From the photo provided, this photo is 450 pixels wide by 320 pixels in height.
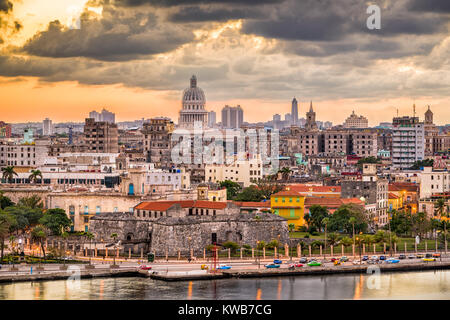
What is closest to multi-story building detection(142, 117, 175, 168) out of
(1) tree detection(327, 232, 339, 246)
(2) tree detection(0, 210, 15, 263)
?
(2) tree detection(0, 210, 15, 263)

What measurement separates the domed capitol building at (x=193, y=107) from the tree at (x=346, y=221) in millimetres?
109199

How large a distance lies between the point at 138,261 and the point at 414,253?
17.0m

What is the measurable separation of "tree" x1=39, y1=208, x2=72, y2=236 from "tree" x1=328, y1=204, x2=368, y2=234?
17.5m

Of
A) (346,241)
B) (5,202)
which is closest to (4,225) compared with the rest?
(5,202)

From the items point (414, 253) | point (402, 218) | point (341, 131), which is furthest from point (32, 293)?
point (341, 131)

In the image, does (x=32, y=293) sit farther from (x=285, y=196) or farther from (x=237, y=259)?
(x=285, y=196)

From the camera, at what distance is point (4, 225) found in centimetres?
5906

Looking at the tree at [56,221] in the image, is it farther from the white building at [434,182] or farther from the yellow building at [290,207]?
the white building at [434,182]

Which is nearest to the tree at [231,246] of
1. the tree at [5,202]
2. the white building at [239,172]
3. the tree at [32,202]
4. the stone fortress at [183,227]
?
the stone fortress at [183,227]

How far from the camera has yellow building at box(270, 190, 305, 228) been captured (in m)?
70.2

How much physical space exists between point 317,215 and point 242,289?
18.7 metres

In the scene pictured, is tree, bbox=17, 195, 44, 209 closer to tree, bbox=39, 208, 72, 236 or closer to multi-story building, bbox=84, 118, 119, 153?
tree, bbox=39, 208, 72, 236

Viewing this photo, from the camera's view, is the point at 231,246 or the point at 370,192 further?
the point at 370,192

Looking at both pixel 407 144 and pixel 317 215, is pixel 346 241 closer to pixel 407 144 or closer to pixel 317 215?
pixel 317 215
